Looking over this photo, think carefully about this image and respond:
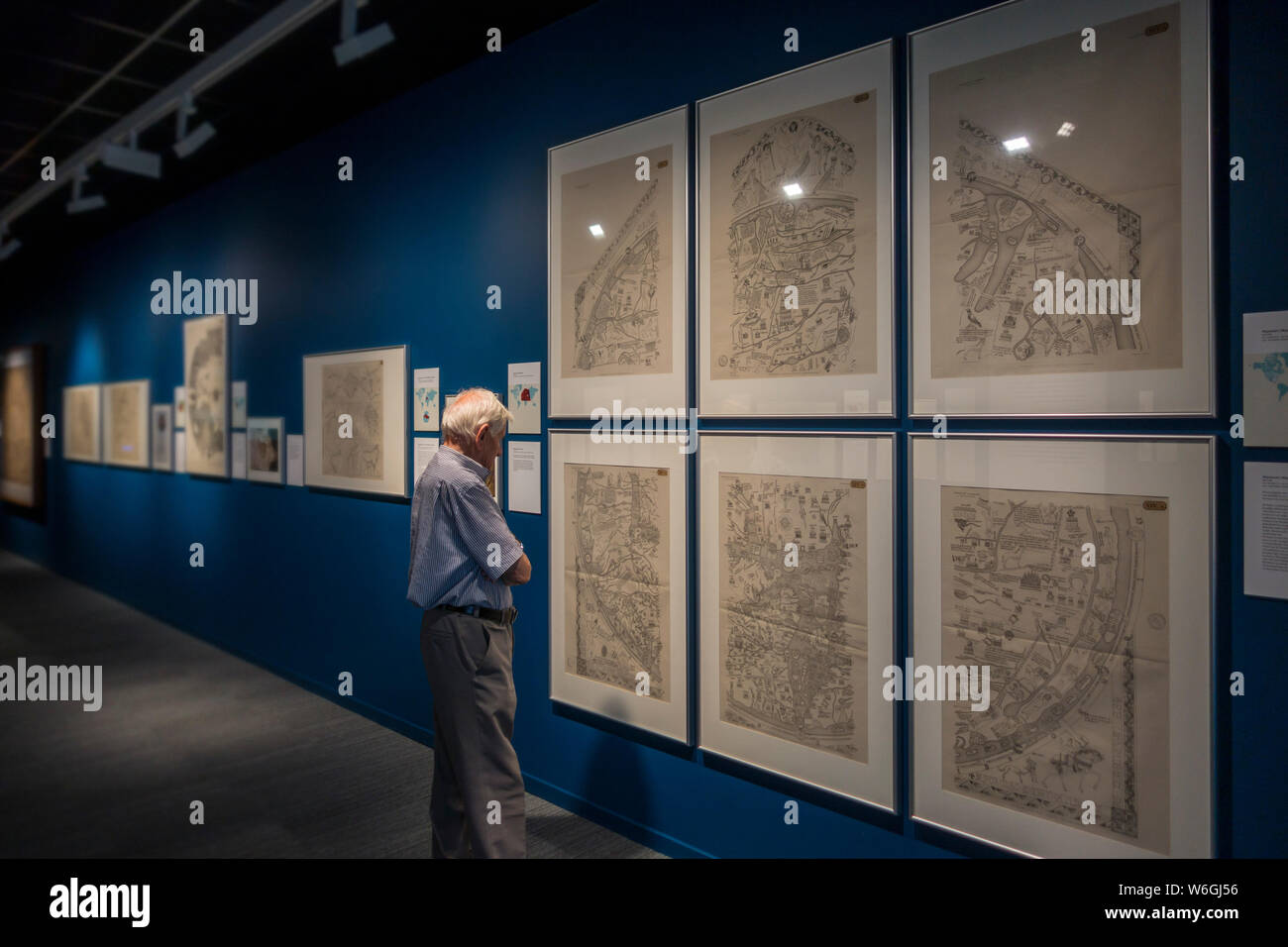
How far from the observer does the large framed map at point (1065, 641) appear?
1.82m

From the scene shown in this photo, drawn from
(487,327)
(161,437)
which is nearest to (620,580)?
(487,327)

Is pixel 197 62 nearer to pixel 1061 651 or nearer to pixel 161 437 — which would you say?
pixel 161 437

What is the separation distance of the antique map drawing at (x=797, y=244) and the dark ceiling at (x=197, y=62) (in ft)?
4.11

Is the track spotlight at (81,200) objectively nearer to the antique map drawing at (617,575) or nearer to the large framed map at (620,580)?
the large framed map at (620,580)

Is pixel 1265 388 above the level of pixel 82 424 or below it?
below

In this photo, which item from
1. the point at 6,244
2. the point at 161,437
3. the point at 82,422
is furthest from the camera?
the point at 82,422

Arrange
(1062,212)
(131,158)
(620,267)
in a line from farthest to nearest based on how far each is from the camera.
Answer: (131,158), (620,267), (1062,212)

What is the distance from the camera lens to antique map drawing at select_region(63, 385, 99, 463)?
7.62 metres

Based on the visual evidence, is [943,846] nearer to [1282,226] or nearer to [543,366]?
[1282,226]

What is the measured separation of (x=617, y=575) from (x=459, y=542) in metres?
0.76

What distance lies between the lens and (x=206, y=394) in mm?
5840

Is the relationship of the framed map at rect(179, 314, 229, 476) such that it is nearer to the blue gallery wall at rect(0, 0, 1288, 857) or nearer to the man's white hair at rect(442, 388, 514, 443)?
the blue gallery wall at rect(0, 0, 1288, 857)
